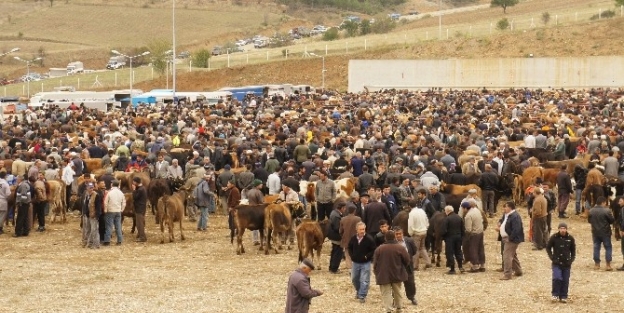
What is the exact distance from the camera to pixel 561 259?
59.9 feet

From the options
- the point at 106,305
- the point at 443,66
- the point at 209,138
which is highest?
the point at 443,66

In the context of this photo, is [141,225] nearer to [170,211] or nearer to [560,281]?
[170,211]

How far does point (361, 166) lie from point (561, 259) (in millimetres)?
9983

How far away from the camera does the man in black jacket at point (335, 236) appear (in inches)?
807

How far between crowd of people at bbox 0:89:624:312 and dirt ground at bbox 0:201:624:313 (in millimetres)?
468

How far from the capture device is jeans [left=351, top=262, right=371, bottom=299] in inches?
731

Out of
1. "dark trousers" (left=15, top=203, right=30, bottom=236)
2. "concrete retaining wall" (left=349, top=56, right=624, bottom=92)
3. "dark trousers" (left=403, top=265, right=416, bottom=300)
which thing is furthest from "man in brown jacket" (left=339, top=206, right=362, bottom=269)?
"concrete retaining wall" (left=349, top=56, right=624, bottom=92)

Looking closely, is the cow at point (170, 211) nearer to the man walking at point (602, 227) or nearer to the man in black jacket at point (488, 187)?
the man in black jacket at point (488, 187)

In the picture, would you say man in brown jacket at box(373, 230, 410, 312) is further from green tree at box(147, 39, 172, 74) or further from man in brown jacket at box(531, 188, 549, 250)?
green tree at box(147, 39, 172, 74)

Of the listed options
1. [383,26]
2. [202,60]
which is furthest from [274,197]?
[383,26]

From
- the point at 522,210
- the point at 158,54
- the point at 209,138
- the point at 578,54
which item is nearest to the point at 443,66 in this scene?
the point at 578,54

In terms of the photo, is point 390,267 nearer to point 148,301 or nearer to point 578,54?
point 148,301

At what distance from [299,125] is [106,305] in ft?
68.0

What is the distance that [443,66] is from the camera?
7869 centimetres
